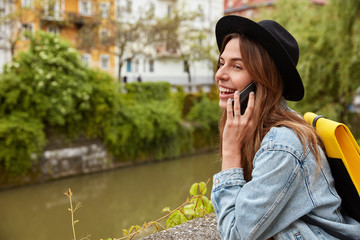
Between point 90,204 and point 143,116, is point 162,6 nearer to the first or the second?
point 143,116

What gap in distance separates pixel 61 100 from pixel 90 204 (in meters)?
3.08

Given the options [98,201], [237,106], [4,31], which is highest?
[4,31]

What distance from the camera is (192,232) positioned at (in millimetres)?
1621

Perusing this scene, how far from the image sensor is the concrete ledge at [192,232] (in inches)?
61.8

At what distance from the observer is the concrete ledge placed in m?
1.57

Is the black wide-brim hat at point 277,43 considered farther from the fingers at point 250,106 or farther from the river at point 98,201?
the river at point 98,201

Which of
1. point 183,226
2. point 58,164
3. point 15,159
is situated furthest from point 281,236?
point 58,164

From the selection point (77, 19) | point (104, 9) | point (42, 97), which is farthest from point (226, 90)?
point (77, 19)

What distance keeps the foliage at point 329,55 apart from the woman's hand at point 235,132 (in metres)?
7.67

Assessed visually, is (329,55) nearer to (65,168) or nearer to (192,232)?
(65,168)

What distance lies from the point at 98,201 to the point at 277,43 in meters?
8.87

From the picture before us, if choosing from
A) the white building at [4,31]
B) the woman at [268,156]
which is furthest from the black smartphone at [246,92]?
the white building at [4,31]

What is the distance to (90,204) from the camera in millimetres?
9133

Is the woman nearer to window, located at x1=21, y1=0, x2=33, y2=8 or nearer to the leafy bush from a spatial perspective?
the leafy bush
